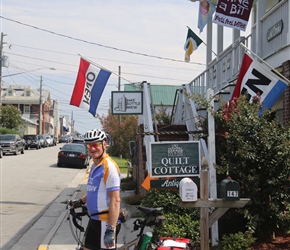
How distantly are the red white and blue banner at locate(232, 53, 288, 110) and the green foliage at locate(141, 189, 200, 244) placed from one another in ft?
6.86

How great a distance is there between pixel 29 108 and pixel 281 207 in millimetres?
87023

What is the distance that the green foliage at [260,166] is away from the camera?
6.73 meters

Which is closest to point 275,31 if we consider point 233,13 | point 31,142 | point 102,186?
point 233,13

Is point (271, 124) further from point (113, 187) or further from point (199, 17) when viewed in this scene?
point (199, 17)

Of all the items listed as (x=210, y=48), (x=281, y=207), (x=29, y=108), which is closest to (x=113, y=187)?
(x=281, y=207)

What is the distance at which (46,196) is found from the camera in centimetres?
1569

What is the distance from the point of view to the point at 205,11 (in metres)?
15.3

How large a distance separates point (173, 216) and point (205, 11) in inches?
379

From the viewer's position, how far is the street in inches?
368

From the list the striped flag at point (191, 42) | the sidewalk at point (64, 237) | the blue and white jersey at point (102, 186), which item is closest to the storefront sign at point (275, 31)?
the sidewalk at point (64, 237)

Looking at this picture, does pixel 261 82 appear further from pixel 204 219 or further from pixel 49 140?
pixel 49 140

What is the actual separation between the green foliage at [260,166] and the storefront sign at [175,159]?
430 millimetres

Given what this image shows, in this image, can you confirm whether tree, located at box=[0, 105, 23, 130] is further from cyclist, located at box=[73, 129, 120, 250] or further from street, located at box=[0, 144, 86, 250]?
cyclist, located at box=[73, 129, 120, 250]

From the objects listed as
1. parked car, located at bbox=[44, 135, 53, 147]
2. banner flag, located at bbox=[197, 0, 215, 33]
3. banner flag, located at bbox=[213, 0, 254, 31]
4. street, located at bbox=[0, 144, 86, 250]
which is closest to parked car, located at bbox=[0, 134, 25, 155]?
street, located at bbox=[0, 144, 86, 250]
